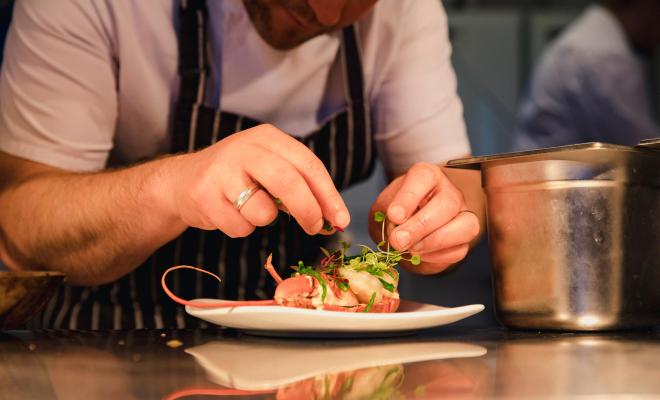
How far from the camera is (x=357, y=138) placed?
1762 mm

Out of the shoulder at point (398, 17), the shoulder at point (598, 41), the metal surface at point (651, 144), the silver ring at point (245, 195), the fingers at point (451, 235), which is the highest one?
the shoulder at point (598, 41)

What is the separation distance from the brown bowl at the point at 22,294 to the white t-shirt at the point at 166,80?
479 mm

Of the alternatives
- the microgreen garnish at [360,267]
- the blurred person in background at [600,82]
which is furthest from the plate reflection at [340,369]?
the blurred person in background at [600,82]

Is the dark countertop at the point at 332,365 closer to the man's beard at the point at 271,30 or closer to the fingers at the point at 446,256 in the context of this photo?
the fingers at the point at 446,256

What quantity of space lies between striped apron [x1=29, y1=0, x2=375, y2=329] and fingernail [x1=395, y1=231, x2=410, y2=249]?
58cm

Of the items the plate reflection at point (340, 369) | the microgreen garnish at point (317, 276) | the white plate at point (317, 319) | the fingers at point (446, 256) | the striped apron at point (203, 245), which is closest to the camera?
the plate reflection at point (340, 369)

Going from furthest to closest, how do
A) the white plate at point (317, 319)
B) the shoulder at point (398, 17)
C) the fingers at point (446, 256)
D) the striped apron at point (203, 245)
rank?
the shoulder at point (398, 17) < the striped apron at point (203, 245) < the fingers at point (446, 256) < the white plate at point (317, 319)

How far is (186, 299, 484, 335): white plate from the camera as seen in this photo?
3.13ft

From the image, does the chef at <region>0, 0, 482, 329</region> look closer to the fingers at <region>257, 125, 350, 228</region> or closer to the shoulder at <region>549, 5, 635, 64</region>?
the fingers at <region>257, 125, 350, 228</region>

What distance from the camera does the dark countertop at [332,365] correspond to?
2.27 feet

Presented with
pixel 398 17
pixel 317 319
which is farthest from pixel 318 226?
pixel 398 17

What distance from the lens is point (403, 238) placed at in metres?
1.15

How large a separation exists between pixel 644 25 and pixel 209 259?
2.50 m

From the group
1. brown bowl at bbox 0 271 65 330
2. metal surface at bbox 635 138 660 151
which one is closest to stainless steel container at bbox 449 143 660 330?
metal surface at bbox 635 138 660 151
